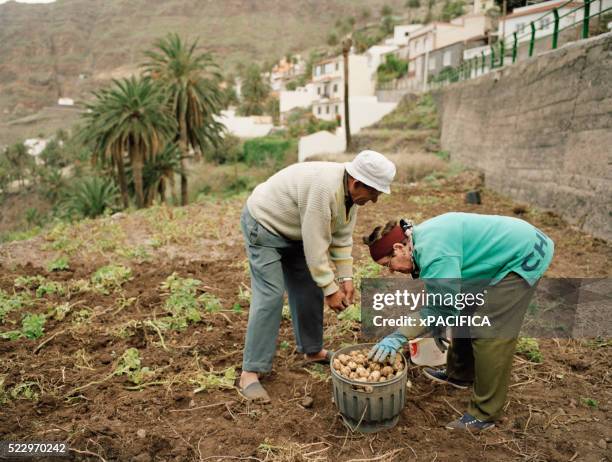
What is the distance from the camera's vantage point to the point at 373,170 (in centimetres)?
253

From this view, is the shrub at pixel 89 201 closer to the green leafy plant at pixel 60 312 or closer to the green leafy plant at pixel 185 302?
the green leafy plant at pixel 185 302

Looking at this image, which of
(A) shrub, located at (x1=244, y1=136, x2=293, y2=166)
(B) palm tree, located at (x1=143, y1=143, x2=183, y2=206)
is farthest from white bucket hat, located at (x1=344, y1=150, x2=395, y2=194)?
(A) shrub, located at (x1=244, y1=136, x2=293, y2=166)

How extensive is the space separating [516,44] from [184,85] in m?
16.5

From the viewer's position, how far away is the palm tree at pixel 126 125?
18.3m

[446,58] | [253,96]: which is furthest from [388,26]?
[446,58]

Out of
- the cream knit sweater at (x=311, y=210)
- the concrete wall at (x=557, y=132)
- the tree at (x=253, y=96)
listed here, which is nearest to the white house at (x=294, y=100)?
the tree at (x=253, y=96)

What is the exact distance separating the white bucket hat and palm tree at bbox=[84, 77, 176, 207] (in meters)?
17.5

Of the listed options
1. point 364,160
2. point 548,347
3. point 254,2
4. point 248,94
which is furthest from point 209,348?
point 254,2

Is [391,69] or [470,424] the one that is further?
[391,69]

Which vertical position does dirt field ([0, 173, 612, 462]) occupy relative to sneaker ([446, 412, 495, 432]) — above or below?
below

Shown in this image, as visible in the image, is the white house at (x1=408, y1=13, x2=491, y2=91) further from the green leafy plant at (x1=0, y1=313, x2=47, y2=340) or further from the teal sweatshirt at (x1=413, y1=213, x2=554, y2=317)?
the teal sweatshirt at (x1=413, y1=213, x2=554, y2=317)

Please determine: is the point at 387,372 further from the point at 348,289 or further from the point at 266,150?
the point at 266,150

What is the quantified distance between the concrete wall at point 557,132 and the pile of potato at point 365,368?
4.97 meters

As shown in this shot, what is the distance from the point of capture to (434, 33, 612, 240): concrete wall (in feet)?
21.0
